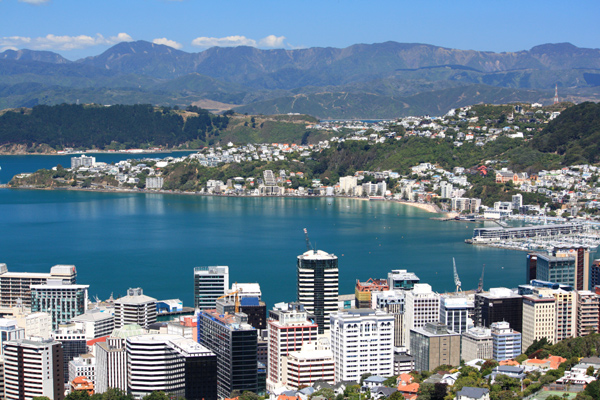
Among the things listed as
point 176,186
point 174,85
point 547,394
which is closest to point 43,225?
point 176,186

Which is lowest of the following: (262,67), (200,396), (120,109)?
(200,396)

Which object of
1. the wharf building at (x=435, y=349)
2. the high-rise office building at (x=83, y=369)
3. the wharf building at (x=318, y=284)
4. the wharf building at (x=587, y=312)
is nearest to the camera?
the high-rise office building at (x=83, y=369)

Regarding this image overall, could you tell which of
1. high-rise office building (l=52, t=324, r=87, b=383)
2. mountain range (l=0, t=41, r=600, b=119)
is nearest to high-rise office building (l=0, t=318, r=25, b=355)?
high-rise office building (l=52, t=324, r=87, b=383)

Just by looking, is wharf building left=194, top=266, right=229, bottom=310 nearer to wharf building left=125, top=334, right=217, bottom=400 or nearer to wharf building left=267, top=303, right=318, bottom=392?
wharf building left=267, top=303, right=318, bottom=392

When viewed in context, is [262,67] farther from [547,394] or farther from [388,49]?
[547,394]

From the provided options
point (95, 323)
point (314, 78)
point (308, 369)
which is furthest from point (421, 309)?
point (314, 78)

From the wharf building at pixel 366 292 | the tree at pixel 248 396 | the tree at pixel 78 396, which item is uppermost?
the wharf building at pixel 366 292

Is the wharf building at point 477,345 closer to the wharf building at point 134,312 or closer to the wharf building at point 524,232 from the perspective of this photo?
the wharf building at point 134,312

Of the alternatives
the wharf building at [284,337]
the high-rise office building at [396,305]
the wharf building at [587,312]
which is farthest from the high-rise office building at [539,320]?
the wharf building at [284,337]
